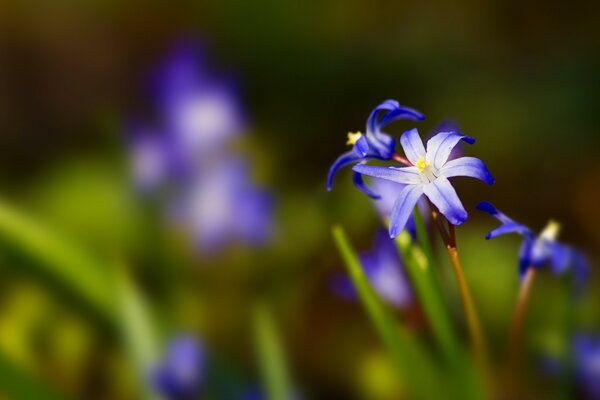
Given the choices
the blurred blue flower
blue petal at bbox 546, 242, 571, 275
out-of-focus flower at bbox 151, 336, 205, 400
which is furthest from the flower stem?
the blurred blue flower

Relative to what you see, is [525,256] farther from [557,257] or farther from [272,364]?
[272,364]

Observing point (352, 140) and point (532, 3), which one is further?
point (532, 3)

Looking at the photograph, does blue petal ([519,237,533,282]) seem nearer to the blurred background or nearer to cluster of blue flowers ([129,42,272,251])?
the blurred background

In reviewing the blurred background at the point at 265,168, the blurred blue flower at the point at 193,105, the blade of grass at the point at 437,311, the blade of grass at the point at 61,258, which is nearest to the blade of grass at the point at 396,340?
the blade of grass at the point at 437,311

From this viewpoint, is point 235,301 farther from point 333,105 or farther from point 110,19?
point 110,19

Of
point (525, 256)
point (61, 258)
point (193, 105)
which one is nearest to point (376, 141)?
point (525, 256)

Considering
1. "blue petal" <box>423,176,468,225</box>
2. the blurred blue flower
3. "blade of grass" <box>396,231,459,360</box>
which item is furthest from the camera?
the blurred blue flower

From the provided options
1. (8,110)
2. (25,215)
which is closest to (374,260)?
(25,215)
